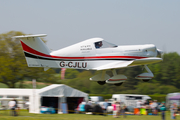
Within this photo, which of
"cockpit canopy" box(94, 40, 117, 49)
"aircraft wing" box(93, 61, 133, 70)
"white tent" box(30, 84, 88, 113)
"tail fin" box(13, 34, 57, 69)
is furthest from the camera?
"white tent" box(30, 84, 88, 113)

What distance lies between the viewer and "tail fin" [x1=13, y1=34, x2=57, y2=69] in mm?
11820

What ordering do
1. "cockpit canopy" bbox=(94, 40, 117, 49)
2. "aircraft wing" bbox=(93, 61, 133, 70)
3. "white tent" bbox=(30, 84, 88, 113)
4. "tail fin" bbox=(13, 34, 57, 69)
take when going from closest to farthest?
"tail fin" bbox=(13, 34, 57, 69), "aircraft wing" bbox=(93, 61, 133, 70), "cockpit canopy" bbox=(94, 40, 117, 49), "white tent" bbox=(30, 84, 88, 113)

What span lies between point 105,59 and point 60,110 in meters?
10.1

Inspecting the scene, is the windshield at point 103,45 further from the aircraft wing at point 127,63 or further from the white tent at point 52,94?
the white tent at point 52,94

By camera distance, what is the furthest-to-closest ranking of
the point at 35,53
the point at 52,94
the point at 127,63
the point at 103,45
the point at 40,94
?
1. the point at 52,94
2. the point at 40,94
3. the point at 103,45
4. the point at 127,63
5. the point at 35,53

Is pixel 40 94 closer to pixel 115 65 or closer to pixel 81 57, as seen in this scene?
pixel 81 57

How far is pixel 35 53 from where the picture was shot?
11906 mm

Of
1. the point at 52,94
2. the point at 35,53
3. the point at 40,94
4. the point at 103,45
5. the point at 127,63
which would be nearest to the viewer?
the point at 35,53

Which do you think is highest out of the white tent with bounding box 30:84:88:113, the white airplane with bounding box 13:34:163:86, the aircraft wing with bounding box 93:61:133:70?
the white airplane with bounding box 13:34:163:86

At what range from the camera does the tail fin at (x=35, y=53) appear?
38.8 ft

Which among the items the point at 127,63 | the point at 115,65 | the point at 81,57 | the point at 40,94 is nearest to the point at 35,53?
the point at 81,57

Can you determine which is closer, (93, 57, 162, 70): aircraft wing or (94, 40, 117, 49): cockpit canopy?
(93, 57, 162, 70): aircraft wing

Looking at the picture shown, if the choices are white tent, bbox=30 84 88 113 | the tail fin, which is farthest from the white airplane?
white tent, bbox=30 84 88 113

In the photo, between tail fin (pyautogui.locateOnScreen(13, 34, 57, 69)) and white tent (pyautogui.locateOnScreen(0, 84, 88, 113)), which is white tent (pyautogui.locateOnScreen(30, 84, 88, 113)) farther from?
tail fin (pyautogui.locateOnScreen(13, 34, 57, 69))
